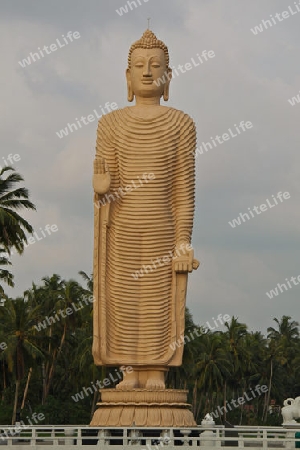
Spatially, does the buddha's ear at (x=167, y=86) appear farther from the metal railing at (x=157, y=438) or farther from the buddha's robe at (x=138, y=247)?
the metal railing at (x=157, y=438)

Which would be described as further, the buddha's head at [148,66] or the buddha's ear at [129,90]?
the buddha's ear at [129,90]

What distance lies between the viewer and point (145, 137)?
24.5 meters

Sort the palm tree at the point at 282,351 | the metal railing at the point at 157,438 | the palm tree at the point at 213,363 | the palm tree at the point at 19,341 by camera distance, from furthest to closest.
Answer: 1. the palm tree at the point at 282,351
2. the palm tree at the point at 213,363
3. the palm tree at the point at 19,341
4. the metal railing at the point at 157,438

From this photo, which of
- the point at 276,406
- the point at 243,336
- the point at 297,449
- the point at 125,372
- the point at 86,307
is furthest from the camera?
the point at 276,406

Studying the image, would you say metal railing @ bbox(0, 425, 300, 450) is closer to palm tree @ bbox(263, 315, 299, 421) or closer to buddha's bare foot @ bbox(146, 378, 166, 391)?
buddha's bare foot @ bbox(146, 378, 166, 391)

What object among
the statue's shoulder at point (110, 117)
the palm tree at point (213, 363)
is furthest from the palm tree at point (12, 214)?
the palm tree at point (213, 363)

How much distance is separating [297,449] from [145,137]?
8.18m

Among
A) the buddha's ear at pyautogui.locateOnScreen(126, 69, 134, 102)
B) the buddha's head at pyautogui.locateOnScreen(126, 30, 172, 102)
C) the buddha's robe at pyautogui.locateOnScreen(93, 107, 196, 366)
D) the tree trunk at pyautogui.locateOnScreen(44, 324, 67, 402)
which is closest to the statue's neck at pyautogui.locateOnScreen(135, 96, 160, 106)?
the buddha's head at pyautogui.locateOnScreen(126, 30, 172, 102)

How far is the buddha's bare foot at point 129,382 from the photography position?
2373 cm

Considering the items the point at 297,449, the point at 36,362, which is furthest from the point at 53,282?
the point at 297,449

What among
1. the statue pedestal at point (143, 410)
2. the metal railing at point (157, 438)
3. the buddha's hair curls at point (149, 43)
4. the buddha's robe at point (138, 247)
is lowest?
the metal railing at point (157, 438)

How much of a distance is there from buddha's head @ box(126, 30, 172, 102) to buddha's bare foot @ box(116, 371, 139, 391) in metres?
6.66

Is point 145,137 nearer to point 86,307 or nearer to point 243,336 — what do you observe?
point 86,307

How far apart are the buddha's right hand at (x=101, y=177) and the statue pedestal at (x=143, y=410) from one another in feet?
15.1
